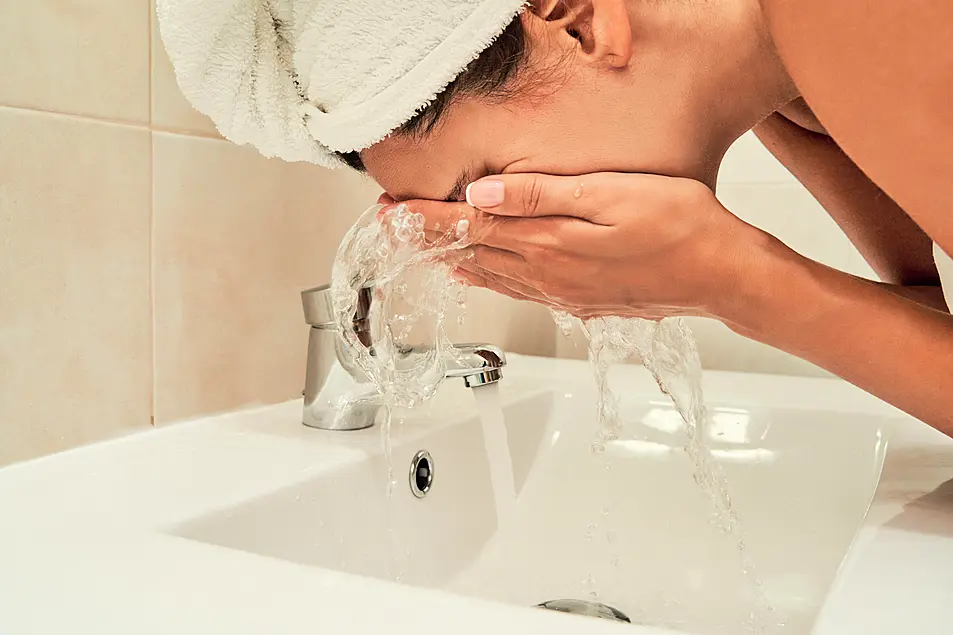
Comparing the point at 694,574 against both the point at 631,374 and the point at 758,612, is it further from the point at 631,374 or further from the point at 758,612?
the point at 631,374

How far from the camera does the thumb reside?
1.80 ft

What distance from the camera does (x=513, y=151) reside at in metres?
0.55

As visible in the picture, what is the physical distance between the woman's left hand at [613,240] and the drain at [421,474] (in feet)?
0.64

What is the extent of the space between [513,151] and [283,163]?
1.24 feet

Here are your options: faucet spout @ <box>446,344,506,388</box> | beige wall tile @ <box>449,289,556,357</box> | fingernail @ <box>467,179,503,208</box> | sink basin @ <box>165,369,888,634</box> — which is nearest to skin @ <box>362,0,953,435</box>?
fingernail @ <box>467,179,503,208</box>

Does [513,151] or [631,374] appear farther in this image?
[631,374]

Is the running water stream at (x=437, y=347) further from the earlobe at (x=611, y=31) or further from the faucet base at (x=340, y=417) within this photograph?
Result: the earlobe at (x=611, y=31)

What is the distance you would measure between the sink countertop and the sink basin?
0.06 meters

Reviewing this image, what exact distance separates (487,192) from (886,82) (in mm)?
233

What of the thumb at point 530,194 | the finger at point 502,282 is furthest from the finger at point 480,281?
the thumb at point 530,194

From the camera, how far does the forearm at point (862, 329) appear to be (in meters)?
0.58

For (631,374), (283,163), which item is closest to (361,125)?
(283,163)

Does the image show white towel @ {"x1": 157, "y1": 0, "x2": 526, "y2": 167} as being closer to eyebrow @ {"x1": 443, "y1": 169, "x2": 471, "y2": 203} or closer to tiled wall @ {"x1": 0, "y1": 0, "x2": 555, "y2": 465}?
eyebrow @ {"x1": 443, "y1": 169, "x2": 471, "y2": 203}

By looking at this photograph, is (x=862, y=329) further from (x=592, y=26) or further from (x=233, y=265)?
(x=233, y=265)
